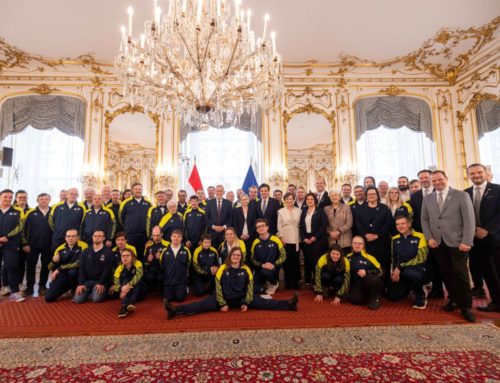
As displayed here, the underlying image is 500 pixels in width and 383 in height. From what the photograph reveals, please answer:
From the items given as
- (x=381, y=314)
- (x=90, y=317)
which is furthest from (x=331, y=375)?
(x=90, y=317)

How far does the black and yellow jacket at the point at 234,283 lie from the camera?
3.14m

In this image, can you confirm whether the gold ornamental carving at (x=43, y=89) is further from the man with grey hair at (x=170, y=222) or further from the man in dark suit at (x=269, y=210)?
the man in dark suit at (x=269, y=210)

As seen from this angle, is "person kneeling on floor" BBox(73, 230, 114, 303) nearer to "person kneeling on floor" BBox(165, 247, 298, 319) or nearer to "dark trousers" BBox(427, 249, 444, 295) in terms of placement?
"person kneeling on floor" BBox(165, 247, 298, 319)

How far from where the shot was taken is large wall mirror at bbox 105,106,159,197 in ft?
24.4

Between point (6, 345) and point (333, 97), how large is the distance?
732 centimetres

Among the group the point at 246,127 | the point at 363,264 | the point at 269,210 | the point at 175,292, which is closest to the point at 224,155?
the point at 246,127

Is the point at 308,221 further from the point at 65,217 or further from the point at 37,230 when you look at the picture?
the point at 37,230

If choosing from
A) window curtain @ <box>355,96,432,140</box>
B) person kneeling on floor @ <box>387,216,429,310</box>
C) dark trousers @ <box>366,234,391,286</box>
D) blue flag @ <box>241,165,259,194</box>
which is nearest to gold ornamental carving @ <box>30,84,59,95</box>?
blue flag @ <box>241,165,259,194</box>

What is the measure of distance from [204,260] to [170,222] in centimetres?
85

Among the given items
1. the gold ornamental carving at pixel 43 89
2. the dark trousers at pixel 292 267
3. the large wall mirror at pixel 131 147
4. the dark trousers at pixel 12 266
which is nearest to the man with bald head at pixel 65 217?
the dark trousers at pixel 12 266

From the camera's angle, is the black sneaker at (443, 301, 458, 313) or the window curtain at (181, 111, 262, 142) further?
the window curtain at (181, 111, 262, 142)

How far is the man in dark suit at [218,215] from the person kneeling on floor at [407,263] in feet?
7.73

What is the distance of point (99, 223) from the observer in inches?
159

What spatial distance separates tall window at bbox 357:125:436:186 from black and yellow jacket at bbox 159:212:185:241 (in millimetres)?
4951
